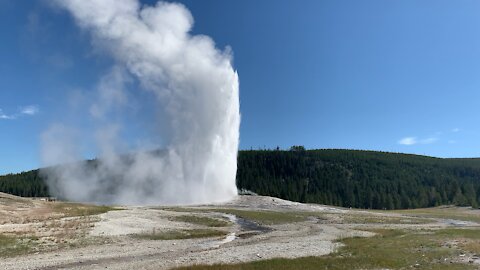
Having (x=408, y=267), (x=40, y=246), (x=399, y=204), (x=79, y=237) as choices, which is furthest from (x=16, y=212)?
(x=399, y=204)

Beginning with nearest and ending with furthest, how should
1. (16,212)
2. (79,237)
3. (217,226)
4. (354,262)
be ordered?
1. (354,262)
2. (79,237)
3. (217,226)
4. (16,212)

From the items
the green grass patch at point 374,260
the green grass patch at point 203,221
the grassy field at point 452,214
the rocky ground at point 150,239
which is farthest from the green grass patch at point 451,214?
the green grass patch at point 374,260

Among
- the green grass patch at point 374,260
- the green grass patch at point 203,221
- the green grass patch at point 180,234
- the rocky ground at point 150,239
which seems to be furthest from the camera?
the green grass patch at point 203,221

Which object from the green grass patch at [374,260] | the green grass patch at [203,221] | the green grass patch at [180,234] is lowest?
the green grass patch at [374,260]

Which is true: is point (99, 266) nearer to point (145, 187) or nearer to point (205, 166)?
point (205, 166)

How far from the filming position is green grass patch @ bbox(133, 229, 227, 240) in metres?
44.3

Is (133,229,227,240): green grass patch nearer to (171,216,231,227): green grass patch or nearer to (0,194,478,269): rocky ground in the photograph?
(0,194,478,269): rocky ground

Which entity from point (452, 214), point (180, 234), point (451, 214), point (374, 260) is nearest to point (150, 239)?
point (180, 234)

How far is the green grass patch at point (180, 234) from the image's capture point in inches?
1746

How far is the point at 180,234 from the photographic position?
4669 cm

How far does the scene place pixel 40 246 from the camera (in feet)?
117

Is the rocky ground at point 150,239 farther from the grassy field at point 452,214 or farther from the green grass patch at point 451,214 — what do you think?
the grassy field at point 452,214

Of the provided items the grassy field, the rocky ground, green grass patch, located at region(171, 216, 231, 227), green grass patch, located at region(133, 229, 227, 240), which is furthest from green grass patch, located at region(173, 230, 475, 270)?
the grassy field

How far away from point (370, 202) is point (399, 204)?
1203cm
